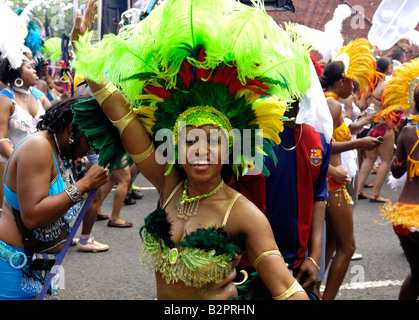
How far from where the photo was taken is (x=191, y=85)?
84.9 inches

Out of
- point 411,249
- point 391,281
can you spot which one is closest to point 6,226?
point 411,249

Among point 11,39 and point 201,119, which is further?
point 11,39

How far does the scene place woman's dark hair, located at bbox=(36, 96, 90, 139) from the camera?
9.49 feet

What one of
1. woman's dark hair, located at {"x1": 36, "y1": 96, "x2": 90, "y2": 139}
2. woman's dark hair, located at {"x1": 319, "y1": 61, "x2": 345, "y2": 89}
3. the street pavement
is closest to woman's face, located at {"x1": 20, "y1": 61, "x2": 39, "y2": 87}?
the street pavement

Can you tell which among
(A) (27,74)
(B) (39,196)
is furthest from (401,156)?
(A) (27,74)

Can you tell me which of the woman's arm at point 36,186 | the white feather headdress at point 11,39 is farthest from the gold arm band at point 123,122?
the white feather headdress at point 11,39

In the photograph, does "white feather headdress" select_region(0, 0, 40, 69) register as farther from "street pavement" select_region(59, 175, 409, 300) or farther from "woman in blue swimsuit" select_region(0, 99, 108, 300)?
"woman in blue swimsuit" select_region(0, 99, 108, 300)

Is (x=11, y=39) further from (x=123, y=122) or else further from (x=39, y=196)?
(x=123, y=122)

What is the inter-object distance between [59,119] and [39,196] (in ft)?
1.55

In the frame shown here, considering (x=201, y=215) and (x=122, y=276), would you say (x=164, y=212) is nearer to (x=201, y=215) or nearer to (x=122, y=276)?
(x=201, y=215)

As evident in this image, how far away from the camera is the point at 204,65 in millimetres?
2086
